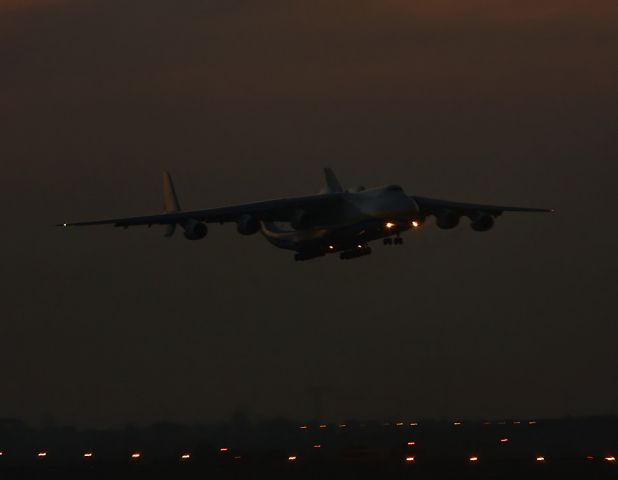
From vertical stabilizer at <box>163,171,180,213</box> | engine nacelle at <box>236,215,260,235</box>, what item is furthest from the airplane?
vertical stabilizer at <box>163,171,180,213</box>

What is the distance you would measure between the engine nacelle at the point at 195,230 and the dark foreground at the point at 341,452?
9237 mm

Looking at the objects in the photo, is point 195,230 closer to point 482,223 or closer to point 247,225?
point 247,225

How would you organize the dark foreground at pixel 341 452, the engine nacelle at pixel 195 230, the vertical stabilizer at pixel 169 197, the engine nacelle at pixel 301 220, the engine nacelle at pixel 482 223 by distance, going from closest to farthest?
1. the dark foreground at pixel 341 452
2. the engine nacelle at pixel 195 230
3. the engine nacelle at pixel 301 220
4. the engine nacelle at pixel 482 223
5. the vertical stabilizer at pixel 169 197

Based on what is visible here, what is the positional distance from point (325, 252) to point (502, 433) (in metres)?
11.4

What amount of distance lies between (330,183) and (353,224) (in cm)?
524

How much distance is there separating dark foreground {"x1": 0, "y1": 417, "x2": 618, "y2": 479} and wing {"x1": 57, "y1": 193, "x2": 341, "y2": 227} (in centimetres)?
993

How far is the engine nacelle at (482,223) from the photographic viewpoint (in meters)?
73.0

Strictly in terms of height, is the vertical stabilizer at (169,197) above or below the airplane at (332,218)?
above

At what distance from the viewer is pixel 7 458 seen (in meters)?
66.8

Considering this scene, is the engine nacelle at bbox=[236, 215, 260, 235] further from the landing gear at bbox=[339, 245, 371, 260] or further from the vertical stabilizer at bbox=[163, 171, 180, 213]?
the vertical stabilizer at bbox=[163, 171, 180, 213]

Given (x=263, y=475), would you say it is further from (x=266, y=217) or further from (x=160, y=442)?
(x=266, y=217)

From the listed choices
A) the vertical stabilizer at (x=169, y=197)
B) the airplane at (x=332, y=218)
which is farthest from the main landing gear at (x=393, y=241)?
the vertical stabilizer at (x=169, y=197)

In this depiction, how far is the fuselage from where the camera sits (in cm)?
6525

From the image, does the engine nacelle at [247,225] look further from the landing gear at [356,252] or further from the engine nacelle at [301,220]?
the landing gear at [356,252]
